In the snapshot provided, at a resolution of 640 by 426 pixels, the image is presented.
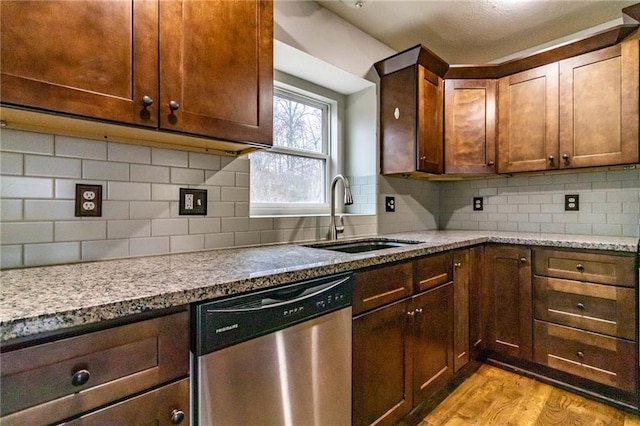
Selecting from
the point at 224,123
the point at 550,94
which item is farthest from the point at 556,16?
the point at 224,123

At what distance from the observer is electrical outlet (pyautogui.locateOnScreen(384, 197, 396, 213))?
2477 millimetres

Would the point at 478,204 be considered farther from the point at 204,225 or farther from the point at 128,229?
the point at 128,229

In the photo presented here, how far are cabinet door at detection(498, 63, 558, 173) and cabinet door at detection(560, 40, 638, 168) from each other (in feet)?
0.18

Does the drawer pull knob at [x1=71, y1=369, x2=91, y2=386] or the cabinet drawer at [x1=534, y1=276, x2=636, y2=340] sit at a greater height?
the drawer pull knob at [x1=71, y1=369, x2=91, y2=386]

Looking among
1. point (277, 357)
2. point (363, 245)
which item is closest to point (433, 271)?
point (363, 245)

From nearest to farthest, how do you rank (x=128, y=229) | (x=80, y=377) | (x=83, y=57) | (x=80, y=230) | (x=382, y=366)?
1. (x=80, y=377)
2. (x=83, y=57)
3. (x=80, y=230)
4. (x=128, y=229)
5. (x=382, y=366)

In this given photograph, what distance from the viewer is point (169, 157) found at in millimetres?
1406

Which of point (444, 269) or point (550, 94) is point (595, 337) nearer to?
point (444, 269)

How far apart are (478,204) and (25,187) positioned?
9.72ft

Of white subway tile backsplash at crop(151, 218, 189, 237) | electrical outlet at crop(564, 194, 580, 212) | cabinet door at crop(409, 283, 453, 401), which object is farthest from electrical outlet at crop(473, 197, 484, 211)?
white subway tile backsplash at crop(151, 218, 189, 237)

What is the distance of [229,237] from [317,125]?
1.24m

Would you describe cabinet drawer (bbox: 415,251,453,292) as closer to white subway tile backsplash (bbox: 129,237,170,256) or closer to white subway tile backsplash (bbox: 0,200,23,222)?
white subway tile backsplash (bbox: 129,237,170,256)

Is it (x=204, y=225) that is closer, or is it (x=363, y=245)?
(x=204, y=225)

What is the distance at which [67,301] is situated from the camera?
700 millimetres
